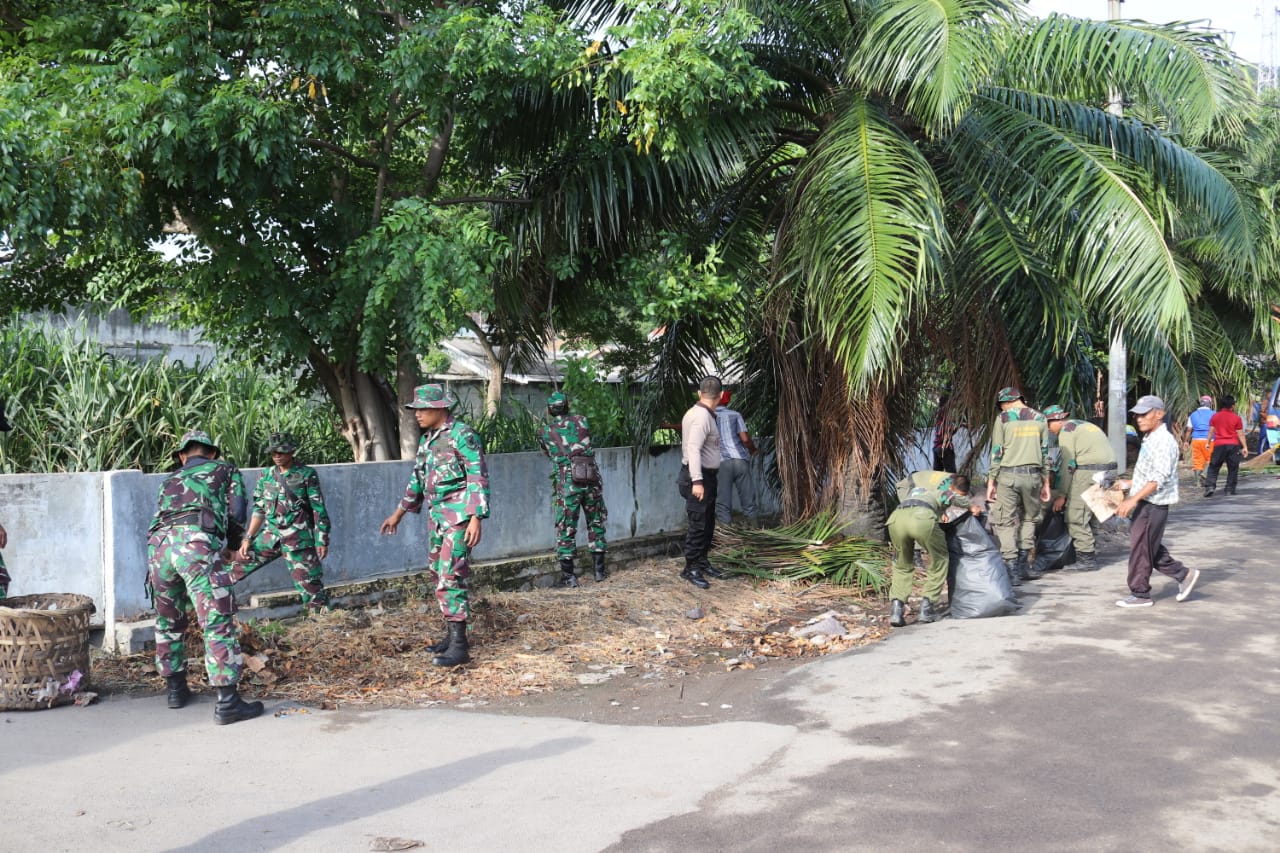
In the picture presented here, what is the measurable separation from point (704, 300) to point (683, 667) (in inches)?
132

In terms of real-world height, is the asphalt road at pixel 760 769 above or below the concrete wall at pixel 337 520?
below

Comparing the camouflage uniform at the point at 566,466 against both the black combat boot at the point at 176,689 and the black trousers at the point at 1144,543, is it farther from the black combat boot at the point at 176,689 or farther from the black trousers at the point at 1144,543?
the black trousers at the point at 1144,543

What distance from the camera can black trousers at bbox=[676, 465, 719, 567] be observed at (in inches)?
Answer: 386

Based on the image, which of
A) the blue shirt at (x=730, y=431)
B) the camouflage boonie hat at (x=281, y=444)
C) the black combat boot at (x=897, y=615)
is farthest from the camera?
the blue shirt at (x=730, y=431)

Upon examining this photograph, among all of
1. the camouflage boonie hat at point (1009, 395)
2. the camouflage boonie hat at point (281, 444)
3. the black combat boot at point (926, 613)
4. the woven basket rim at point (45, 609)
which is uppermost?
the camouflage boonie hat at point (1009, 395)

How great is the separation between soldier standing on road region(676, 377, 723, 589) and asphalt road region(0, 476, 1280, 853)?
8.80 feet

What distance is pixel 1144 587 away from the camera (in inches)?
344

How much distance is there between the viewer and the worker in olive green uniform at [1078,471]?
35.8 feet

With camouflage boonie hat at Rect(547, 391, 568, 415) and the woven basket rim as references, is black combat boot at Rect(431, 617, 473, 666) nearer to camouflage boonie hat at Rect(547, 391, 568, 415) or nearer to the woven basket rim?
the woven basket rim

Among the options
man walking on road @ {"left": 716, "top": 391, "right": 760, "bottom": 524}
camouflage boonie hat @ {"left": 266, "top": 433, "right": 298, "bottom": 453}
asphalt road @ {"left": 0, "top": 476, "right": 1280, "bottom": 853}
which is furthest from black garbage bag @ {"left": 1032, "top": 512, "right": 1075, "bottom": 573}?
camouflage boonie hat @ {"left": 266, "top": 433, "right": 298, "bottom": 453}

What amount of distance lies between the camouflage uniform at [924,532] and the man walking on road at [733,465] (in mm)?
2351

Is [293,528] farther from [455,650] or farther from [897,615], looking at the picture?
[897,615]

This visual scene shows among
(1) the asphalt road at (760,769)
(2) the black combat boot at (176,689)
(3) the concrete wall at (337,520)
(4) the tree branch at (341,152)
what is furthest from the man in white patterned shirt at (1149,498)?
(2) the black combat boot at (176,689)

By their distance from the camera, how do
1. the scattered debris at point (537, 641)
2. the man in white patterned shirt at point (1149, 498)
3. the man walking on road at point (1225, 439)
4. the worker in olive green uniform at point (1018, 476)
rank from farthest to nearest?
the man walking on road at point (1225, 439)
the worker in olive green uniform at point (1018, 476)
the man in white patterned shirt at point (1149, 498)
the scattered debris at point (537, 641)
